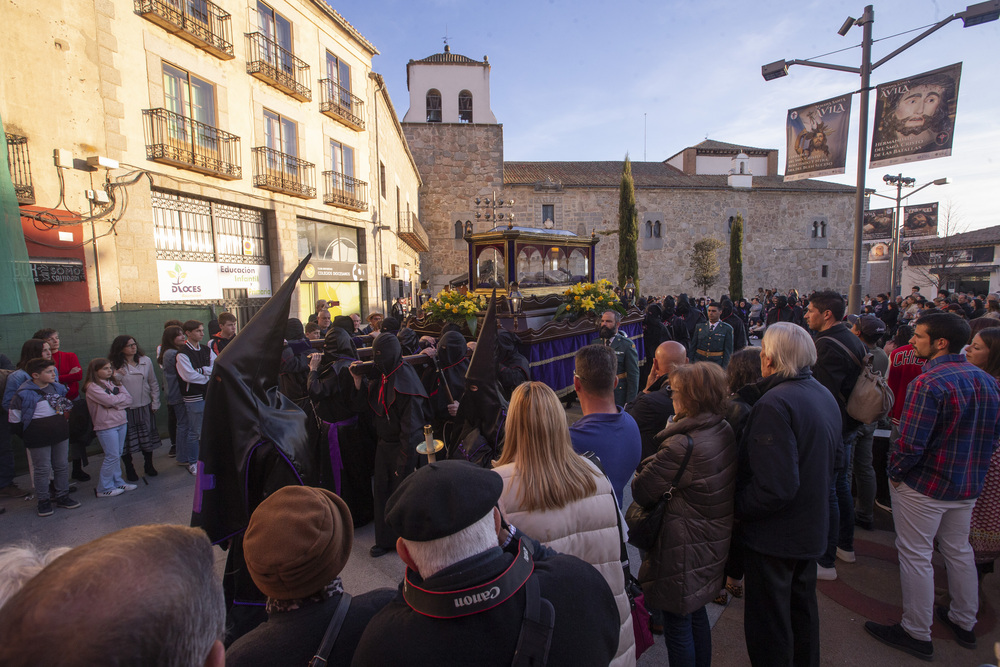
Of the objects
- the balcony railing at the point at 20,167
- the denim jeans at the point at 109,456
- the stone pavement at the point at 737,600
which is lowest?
the stone pavement at the point at 737,600

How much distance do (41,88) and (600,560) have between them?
1153 centimetres

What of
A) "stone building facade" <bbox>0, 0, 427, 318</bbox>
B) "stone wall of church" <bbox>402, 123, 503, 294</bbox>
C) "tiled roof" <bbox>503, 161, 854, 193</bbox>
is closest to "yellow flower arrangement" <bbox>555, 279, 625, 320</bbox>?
"stone building facade" <bbox>0, 0, 427, 318</bbox>

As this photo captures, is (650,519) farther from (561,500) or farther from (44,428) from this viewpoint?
(44,428)

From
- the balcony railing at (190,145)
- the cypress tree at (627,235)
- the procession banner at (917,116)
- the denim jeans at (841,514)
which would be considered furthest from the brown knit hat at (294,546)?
the cypress tree at (627,235)

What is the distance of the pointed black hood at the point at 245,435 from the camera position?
232 centimetres

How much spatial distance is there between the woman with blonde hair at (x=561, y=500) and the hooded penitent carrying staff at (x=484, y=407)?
1.35 metres

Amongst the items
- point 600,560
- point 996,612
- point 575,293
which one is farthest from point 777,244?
point 600,560

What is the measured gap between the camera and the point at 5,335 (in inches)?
245

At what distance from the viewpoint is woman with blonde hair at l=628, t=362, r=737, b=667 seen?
2354 millimetres

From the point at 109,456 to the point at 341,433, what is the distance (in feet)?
9.56

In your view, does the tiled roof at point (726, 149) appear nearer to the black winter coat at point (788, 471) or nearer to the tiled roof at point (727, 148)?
the tiled roof at point (727, 148)

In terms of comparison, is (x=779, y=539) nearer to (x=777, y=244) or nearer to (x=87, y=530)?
(x=87, y=530)

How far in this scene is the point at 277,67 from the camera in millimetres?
13609

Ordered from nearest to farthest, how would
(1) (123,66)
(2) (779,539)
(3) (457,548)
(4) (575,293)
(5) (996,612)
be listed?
(3) (457,548) < (2) (779,539) < (5) (996,612) < (4) (575,293) < (1) (123,66)
